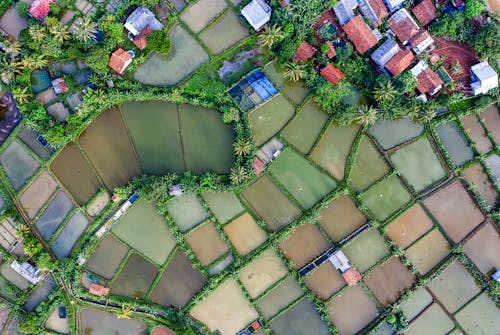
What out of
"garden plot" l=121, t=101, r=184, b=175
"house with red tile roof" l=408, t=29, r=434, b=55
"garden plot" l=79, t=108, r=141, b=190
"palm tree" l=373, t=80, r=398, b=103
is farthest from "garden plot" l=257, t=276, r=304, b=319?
"house with red tile roof" l=408, t=29, r=434, b=55

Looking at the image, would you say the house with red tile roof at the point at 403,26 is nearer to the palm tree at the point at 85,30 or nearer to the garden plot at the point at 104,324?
the palm tree at the point at 85,30

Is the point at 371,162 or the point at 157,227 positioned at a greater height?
the point at 157,227

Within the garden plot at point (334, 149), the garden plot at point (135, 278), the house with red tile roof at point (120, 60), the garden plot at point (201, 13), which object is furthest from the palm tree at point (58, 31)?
the garden plot at point (334, 149)

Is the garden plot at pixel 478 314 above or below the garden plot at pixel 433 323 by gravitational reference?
below

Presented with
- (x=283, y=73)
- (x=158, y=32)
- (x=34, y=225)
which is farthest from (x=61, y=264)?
(x=283, y=73)

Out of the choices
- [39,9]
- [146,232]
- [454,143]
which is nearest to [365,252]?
[454,143]

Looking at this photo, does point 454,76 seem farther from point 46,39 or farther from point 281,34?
point 46,39
